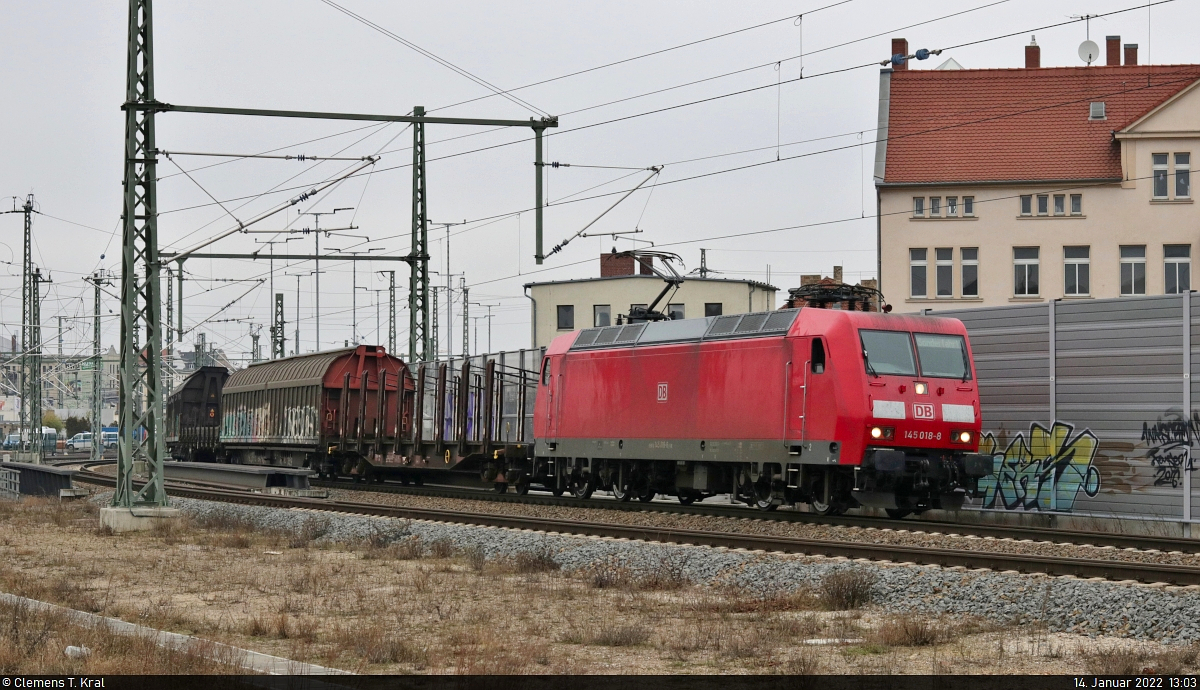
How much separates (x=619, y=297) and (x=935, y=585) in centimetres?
5529

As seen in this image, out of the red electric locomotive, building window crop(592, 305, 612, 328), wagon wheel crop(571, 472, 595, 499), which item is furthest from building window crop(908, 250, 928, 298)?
the red electric locomotive

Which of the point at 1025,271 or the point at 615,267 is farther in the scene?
the point at 615,267

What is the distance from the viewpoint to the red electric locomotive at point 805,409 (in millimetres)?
19953

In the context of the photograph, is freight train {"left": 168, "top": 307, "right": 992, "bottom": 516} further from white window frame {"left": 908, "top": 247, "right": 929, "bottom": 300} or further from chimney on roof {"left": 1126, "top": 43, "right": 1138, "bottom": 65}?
chimney on roof {"left": 1126, "top": 43, "right": 1138, "bottom": 65}

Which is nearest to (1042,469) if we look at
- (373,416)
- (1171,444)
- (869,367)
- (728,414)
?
(1171,444)

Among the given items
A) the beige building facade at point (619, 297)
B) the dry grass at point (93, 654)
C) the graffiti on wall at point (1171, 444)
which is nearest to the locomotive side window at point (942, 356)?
the graffiti on wall at point (1171, 444)

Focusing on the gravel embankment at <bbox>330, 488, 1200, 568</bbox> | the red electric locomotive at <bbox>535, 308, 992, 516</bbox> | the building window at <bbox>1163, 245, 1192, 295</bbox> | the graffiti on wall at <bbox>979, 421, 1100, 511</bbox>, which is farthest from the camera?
the building window at <bbox>1163, 245, 1192, 295</bbox>

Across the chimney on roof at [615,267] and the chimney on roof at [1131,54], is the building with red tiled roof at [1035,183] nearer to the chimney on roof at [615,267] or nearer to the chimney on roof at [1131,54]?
the chimney on roof at [1131,54]

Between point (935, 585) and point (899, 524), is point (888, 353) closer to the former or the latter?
point (899, 524)

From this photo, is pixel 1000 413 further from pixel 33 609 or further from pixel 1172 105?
pixel 1172 105

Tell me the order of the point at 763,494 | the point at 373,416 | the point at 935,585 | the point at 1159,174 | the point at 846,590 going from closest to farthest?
1. the point at 846,590
2. the point at 935,585
3. the point at 763,494
4. the point at 373,416
5. the point at 1159,174

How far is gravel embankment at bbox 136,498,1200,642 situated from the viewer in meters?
11.0

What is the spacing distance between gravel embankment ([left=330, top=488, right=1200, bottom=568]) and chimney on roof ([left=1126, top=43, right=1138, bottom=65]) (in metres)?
37.8

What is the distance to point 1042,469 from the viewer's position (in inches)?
859
